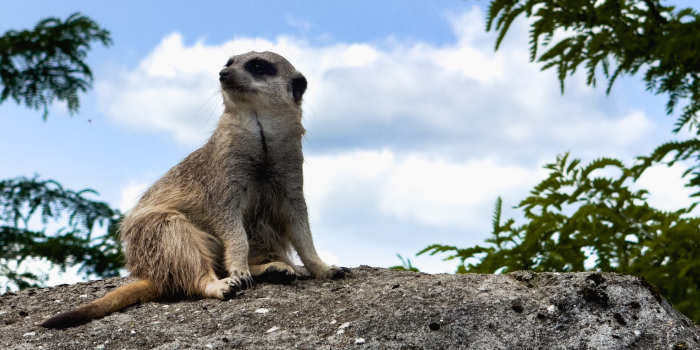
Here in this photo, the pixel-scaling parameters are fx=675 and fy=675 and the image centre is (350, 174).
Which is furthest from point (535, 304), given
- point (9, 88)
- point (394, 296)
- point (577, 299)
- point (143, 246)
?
point (9, 88)

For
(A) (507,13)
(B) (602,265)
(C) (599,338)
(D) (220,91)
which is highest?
(A) (507,13)

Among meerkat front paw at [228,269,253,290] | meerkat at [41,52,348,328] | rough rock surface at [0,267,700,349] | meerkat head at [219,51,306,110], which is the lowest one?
rough rock surface at [0,267,700,349]

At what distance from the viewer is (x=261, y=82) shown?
4207 millimetres

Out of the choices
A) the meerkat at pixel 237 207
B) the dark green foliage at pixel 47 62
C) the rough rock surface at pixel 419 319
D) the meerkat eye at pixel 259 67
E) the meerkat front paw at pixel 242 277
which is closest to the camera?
the rough rock surface at pixel 419 319

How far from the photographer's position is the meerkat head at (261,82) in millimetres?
4141

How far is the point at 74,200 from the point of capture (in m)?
8.40

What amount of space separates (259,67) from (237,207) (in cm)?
90

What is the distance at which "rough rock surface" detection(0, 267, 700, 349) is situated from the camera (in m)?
2.85

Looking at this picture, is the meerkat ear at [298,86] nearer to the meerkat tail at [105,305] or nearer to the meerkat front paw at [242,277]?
the meerkat front paw at [242,277]

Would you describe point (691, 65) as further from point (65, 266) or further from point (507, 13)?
point (65, 266)

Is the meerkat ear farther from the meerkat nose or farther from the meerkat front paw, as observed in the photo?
the meerkat front paw

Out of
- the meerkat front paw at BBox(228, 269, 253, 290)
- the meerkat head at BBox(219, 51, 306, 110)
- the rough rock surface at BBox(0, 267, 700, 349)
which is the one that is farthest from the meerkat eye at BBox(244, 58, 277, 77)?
the rough rock surface at BBox(0, 267, 700, 349)

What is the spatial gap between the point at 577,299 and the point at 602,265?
5.27 feet

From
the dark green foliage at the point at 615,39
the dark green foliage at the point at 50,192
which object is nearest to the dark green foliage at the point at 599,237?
the dark green foliage at the point at 615,39
